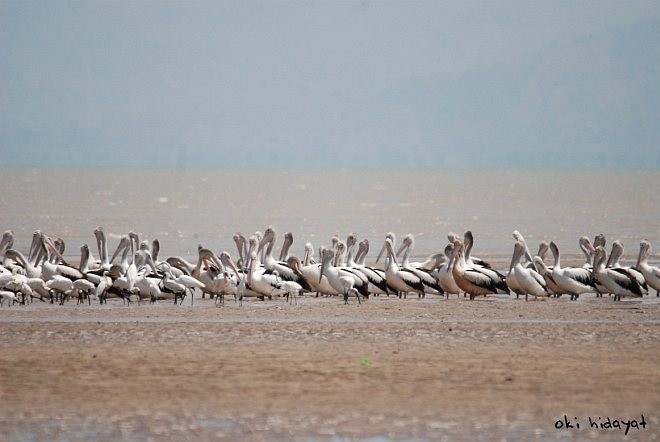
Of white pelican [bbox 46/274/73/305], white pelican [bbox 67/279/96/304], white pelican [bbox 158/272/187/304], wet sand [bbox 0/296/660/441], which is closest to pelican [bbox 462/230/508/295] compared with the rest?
wet sand [bbox 0/296/660/441]

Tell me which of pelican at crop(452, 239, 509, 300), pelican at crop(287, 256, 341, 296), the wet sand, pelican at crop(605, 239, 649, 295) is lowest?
the wet sand

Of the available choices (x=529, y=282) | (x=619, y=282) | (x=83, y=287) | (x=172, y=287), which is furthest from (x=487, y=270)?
(x=83, y=287)

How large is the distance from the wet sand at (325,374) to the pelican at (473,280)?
2803 millimetres

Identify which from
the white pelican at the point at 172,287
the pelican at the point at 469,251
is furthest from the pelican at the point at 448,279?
the white pelican at the point at 172,287

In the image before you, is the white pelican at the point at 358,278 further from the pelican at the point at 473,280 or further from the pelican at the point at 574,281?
the pelican at the point at 574,281

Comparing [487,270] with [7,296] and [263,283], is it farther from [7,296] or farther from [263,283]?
[7,296]

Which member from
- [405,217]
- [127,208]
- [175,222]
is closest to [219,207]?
[127,208]

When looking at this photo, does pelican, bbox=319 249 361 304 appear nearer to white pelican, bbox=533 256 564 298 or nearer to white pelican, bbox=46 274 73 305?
white pelican, bbox=533 256 564 298

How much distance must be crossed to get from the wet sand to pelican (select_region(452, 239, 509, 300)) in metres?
2.80

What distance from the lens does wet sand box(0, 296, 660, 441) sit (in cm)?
885

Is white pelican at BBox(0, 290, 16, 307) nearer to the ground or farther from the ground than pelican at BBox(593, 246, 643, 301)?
nearer to the ground

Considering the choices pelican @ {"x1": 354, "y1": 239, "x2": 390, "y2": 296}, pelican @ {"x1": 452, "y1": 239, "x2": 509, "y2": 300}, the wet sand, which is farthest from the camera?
pelican @ {"x1": 354, "y1": 239, "x2": 390, "y2": 296}

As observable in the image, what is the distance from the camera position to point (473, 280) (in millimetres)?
17984

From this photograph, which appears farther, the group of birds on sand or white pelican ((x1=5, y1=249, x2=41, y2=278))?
white pelican ((x1=5, y1=249, x2=41, y2=278))
